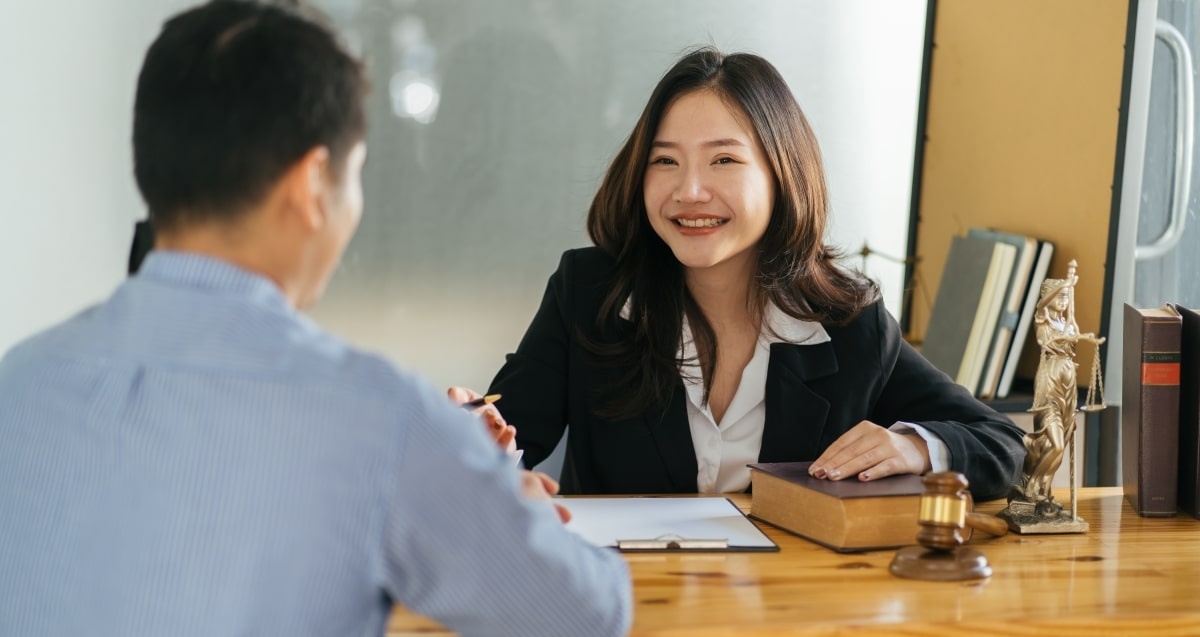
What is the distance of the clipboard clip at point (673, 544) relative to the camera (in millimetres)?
1559

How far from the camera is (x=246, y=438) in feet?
3.07

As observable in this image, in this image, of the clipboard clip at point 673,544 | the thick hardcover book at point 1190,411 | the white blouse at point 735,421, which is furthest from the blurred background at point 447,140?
the clipboard clip at point 673,544

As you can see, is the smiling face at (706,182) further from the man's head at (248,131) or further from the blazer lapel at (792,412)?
the man's head at (248,131)

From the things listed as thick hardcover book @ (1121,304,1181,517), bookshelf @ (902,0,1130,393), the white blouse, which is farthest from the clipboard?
bookshelf @ (902,0,1130,393)

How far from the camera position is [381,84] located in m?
3.18

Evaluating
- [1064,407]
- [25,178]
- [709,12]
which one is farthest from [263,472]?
[709,12]

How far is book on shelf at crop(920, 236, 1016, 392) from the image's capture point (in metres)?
3.13

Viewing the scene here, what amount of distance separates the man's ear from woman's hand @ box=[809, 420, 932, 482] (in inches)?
36.2

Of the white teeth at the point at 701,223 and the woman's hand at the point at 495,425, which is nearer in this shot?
the woman's hand at the point at 495,425

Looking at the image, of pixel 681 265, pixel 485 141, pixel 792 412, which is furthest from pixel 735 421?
pixel 485 141

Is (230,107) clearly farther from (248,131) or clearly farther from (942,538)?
(942,538)

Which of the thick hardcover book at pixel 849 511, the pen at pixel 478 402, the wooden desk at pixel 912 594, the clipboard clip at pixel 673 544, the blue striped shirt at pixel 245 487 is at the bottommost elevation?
the wooden desk at pixel 912 594

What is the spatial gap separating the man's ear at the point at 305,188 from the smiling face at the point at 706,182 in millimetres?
1159

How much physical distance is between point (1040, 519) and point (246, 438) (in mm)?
1211
